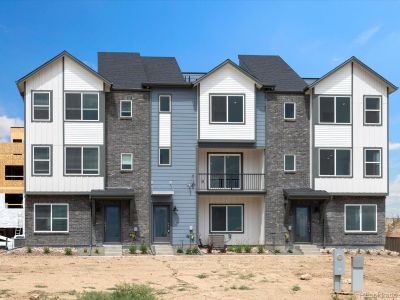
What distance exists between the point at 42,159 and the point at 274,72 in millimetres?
13689

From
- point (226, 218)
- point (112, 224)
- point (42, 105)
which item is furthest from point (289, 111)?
point (42, 105)

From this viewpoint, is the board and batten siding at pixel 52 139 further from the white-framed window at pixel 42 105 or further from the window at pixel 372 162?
the window at pixel 372 162

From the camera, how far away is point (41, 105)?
103 feet

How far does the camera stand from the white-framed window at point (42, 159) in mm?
31281

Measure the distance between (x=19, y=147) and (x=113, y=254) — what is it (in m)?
30.6

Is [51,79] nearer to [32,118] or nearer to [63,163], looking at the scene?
[32,118]

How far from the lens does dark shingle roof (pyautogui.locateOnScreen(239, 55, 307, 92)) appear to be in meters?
33.5

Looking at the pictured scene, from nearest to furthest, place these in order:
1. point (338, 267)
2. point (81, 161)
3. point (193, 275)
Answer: point (338, 267) → point (193, 275) → point (81, 161)

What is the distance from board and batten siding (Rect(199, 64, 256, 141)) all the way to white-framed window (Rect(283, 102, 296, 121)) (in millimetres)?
1883

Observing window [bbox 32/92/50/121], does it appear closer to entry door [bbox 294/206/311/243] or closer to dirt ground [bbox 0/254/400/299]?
dirt ground [bbox 0/254/400/299]

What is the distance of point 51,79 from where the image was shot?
103 feet

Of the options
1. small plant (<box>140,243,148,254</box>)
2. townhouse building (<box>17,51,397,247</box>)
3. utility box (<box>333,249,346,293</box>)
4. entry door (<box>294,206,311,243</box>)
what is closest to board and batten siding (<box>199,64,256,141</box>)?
townhouse building (<box>17,51,397,247</box>)

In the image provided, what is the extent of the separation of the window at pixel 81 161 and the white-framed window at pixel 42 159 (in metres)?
0.89

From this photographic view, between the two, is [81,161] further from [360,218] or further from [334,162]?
[360,218]
